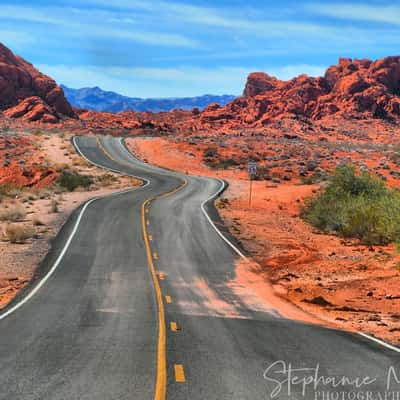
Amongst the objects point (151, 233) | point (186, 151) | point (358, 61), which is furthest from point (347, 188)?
point (358, 61)

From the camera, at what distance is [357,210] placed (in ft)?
92.0

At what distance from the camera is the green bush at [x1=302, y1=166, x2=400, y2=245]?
23.7 meters

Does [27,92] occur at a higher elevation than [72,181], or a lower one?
higher

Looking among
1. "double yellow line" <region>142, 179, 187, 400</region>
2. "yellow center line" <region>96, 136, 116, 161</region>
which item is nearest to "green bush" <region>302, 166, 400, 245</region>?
"double yellow line" <region>142, 179, 187, 400</region>

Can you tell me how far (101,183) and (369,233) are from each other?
28.8m

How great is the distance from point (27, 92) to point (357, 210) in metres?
111

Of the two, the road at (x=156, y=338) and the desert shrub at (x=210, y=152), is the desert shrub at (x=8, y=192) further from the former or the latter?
the desert shrub at (x=210, y=152)

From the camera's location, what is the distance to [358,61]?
476 feet

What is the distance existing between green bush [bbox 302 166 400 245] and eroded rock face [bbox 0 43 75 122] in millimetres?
91409

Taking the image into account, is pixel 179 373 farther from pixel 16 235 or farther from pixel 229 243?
pixel 16 235

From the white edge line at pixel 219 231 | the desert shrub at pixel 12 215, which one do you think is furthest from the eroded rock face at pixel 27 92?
the desert shrub at pixel 12 215

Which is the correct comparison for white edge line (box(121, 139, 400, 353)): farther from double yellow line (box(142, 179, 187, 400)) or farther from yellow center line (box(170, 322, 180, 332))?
yellow center line (box(170, 322, 180, 332))

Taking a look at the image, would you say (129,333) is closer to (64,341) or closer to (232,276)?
(64,341)

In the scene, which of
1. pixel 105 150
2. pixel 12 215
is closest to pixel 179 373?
pixel 12 215
